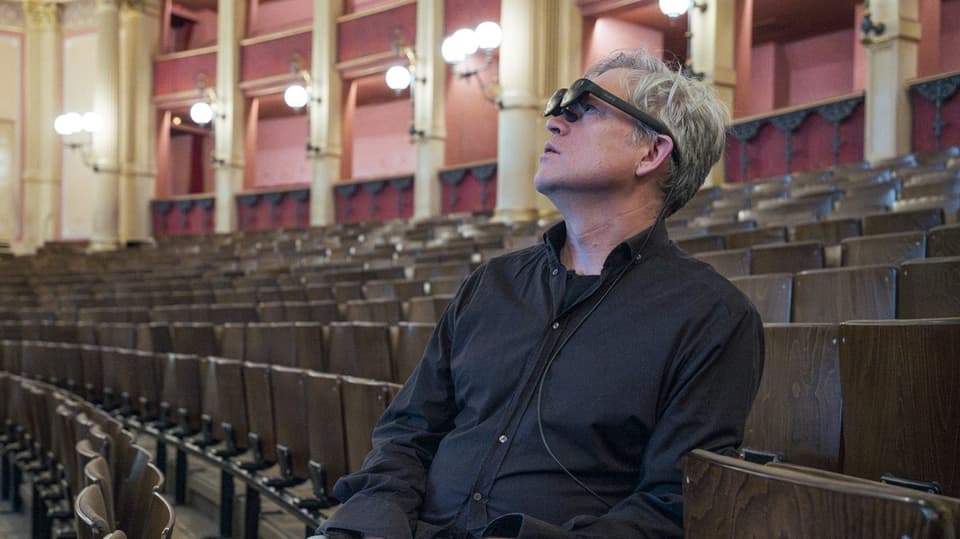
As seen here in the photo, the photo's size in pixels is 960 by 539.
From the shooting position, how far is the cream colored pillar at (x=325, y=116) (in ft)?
11.3

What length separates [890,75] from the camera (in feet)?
6.33

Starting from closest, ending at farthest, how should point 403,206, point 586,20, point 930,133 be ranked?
point 930,133 → point 586,20 → point 403,206

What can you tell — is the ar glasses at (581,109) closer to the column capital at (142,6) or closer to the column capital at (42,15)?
the column capital at (142,6)

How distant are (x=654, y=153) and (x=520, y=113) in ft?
7.57

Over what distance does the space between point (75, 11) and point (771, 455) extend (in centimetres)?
448

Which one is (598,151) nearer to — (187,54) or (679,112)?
(679,112)

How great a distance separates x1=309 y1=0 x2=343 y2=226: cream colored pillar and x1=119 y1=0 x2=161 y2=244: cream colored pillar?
1027 mm

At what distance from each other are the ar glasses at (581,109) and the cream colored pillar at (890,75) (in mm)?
1717

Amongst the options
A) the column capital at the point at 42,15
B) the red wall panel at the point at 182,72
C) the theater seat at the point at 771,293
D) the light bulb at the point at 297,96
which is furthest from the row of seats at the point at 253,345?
the column capital at the point at 42,15

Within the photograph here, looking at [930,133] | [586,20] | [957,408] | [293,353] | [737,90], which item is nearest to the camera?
[957,408]

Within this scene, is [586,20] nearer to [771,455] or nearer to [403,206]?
[403,206]

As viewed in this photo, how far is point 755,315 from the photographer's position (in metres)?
0.32

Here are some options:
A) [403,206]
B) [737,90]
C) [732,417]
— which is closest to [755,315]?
[732,417]

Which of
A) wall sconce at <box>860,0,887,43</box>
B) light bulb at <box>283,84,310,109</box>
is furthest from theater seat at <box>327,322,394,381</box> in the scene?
light bulb at <box>283,84,310,109</box>
